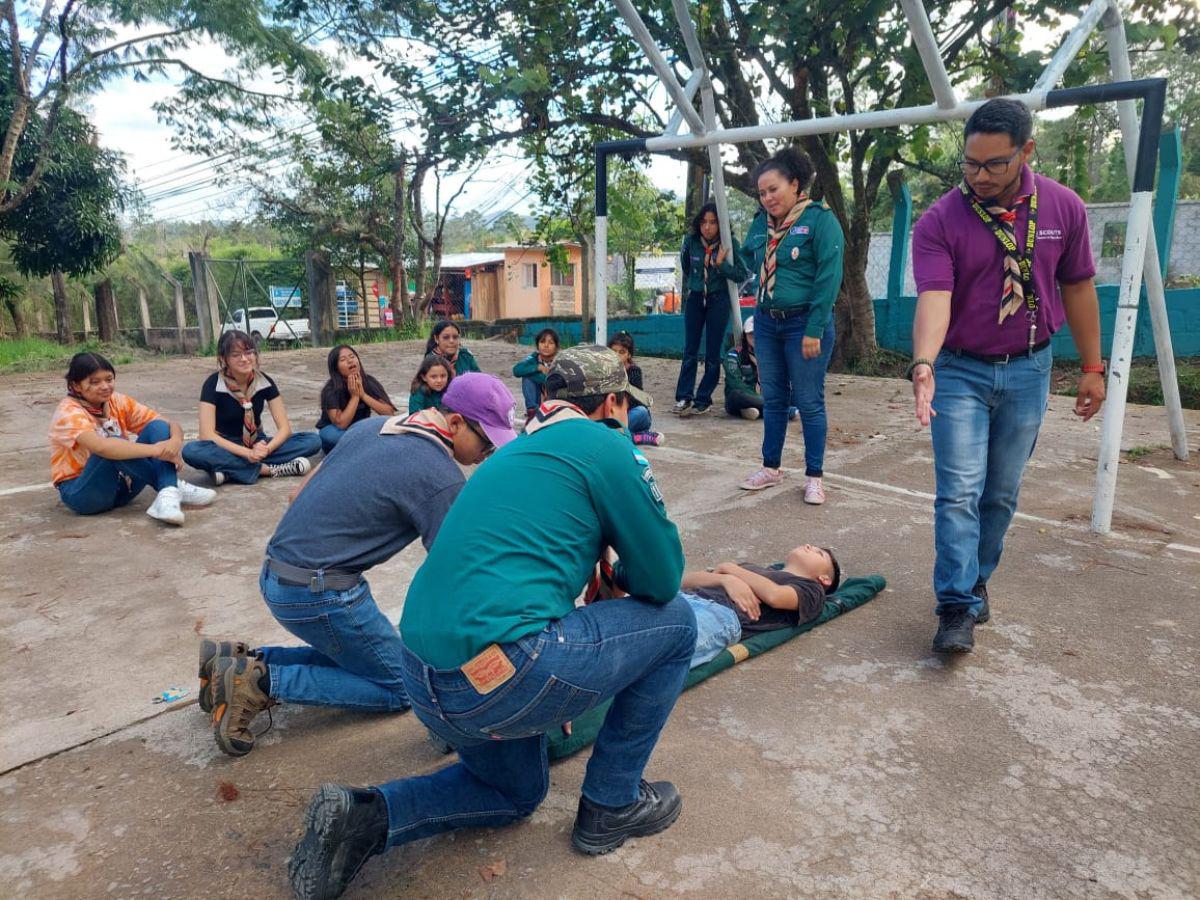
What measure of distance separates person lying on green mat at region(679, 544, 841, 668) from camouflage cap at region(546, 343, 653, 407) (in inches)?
44.9

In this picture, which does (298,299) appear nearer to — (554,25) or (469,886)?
(554,25)

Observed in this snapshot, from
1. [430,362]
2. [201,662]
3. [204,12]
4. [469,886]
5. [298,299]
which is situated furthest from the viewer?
[298,299]

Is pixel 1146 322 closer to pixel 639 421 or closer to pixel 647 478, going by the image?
pixel 639 421

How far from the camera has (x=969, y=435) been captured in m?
3.03

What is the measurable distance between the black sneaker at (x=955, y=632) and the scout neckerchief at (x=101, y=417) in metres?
4.58

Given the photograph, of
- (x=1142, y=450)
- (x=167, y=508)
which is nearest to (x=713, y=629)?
(x=167, y=508)

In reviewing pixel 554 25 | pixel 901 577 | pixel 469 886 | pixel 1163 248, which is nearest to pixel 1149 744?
pixel 901 577

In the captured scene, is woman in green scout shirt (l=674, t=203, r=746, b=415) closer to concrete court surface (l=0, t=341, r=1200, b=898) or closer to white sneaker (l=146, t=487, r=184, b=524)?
concrete court surface (l=0, t=341, r=1200, b=898)

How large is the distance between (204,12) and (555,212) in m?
6.22

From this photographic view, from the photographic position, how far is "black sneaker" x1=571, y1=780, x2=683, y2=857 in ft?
6.79

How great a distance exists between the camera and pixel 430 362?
5.65 m

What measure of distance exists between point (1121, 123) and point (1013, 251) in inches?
99.4

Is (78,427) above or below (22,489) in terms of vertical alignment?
above

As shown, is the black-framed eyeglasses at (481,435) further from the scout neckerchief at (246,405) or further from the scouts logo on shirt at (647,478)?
the scout neckerchief at (246,405)
